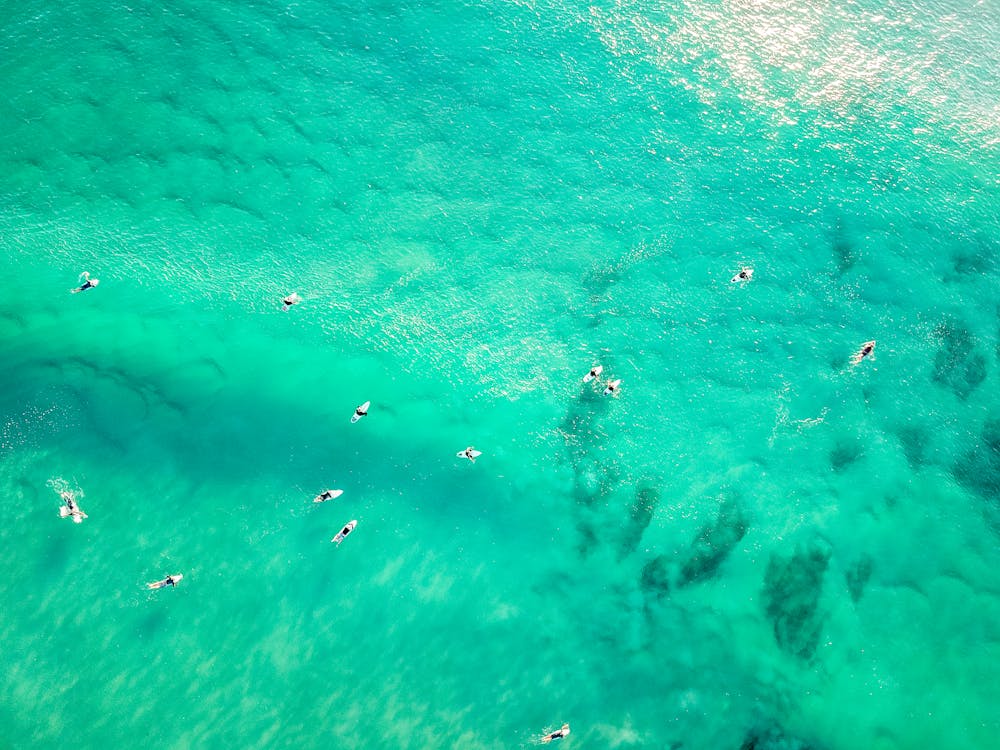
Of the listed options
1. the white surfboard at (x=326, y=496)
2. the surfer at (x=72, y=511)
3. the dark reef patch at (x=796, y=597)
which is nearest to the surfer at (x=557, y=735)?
the dark reef patch at (x=796, y=597)

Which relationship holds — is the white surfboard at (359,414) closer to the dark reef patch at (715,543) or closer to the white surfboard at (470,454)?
the white surfboard at (470,454)

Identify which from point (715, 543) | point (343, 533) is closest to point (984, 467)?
point (715, 543)

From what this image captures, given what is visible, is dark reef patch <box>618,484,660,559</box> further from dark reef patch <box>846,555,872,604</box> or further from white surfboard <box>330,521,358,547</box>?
white surfboard <box>330,521,358,547</box>

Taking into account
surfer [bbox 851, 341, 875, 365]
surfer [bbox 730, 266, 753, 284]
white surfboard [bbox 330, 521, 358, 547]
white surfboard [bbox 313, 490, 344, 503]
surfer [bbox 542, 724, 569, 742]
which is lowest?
surfer [bbox 542, 724, 569, 742]

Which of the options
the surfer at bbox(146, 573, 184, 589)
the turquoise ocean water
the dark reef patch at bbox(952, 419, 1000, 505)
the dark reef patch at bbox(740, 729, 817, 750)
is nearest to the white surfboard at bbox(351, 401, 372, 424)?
the turquoise ocean water

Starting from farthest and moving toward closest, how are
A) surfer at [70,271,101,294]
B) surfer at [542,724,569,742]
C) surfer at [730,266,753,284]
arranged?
1. surfer at [730,266,753,284]
2. surfer at [70,271,101,294]
3. surfer at [542,724,569,742]

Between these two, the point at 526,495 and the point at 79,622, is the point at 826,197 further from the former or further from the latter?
the point at 79,622

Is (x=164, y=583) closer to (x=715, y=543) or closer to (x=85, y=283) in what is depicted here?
(x=85, y=283)
